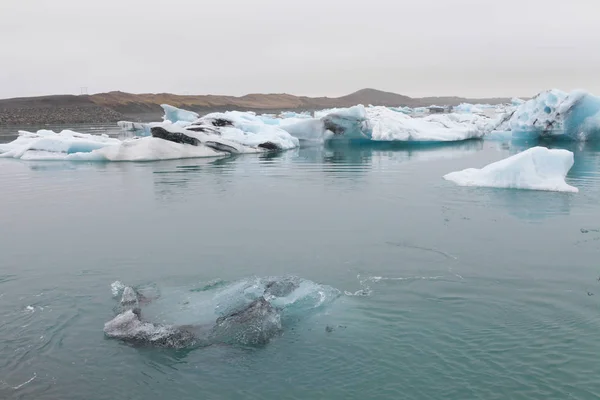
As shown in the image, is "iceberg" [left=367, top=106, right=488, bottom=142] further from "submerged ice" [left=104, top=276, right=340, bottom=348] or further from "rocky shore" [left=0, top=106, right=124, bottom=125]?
"rocky shore" [left=0, top=106, right=124, bottom=125]

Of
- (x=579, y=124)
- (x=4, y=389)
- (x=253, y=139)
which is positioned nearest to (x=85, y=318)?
(x=4, y=389)

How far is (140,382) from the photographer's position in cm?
452

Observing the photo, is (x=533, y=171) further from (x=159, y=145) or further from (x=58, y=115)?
(x=58, y=115)

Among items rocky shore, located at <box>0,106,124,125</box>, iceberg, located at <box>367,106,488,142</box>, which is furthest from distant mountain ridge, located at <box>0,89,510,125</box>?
iceberg, located at <box>367,106,488,142</box>

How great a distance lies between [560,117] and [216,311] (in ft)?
78.0

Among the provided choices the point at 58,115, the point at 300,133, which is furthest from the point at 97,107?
the point at 300,133

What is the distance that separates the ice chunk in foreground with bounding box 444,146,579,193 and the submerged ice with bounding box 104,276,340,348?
8.21 meters

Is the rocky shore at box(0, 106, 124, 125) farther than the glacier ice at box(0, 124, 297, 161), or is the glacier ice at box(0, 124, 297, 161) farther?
the rocky shore at box(0, 106, 124, 125)

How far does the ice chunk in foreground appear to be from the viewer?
1272cm

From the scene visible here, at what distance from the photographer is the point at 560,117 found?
24.7 metres

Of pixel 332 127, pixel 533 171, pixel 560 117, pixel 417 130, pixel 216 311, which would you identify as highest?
pixel 560 117

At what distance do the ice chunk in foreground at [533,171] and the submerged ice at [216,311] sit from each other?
821cm

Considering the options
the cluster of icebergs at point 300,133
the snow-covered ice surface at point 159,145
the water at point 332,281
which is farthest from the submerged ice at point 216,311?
the cluster of icebergs at point 300,133

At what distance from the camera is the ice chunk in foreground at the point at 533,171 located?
12719 millimetres
